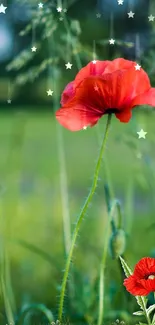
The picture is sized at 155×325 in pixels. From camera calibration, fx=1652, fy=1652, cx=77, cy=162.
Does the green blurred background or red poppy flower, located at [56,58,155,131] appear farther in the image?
the green blurred background

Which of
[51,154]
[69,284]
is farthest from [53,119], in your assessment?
[69,284]

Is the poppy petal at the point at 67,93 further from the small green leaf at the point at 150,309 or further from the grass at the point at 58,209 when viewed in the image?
the small green leaf at the point at 150,309

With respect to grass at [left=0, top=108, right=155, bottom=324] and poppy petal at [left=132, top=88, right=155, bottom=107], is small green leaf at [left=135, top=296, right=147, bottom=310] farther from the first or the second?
poppy petal at [left=132, top=88, right=155, bottom=107]

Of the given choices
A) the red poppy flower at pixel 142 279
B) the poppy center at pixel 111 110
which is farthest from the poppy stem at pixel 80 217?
Answer: the red poppy flower at pixel 142 279

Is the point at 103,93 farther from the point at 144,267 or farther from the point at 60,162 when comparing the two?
the point at 144,267

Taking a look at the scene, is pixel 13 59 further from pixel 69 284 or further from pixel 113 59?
pixel 69 284

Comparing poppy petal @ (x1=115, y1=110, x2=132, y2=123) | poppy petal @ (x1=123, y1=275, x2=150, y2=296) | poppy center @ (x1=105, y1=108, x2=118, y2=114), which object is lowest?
poppy petal @ (x1=123, y1=275, x2=150, y2=296)

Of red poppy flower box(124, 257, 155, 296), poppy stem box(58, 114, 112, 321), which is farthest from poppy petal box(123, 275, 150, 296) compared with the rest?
poppy stem box(58, 114, 112, 321)
